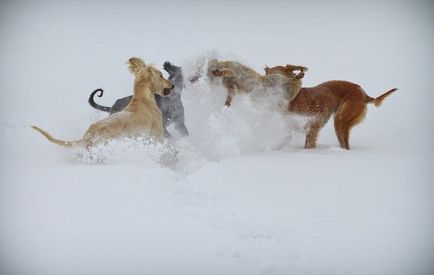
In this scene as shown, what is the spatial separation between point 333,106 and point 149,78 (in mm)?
2680

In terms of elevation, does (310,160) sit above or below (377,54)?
below

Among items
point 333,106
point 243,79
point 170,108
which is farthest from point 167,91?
point 333,106

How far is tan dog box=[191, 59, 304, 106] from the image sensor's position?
23.2ft

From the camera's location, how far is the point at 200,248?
3.46 metres

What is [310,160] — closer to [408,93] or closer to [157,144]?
[157,144]

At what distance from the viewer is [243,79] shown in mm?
7129

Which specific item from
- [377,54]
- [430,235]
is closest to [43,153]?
[430,235]

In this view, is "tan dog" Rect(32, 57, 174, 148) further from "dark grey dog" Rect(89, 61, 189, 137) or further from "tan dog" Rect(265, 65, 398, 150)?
"tan dog" Rect(265, 65, 398, 150)

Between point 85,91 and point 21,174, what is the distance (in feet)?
18.7

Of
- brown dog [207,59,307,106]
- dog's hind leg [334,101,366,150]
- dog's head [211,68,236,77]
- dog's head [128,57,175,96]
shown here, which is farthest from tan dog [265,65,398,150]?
dog's head [128,57,175,96]

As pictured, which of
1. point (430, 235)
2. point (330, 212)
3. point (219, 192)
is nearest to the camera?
point (430, 235)

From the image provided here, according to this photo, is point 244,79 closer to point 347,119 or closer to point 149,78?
point 149,78

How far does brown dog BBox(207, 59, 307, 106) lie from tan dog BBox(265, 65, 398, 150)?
0.21 m

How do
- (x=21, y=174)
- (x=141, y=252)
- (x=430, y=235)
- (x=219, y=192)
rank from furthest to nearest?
(x=21, y=174), (x=219, y=192), (x=430, y=235), (x=141, y=252)
